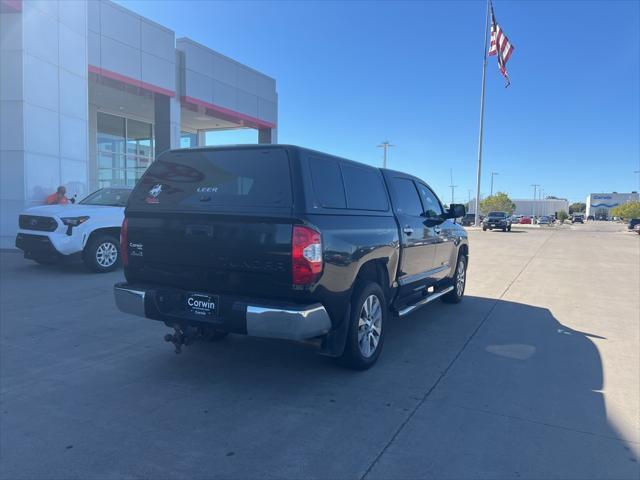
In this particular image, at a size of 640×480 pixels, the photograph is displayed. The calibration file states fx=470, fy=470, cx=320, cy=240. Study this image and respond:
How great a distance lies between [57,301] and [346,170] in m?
4.99

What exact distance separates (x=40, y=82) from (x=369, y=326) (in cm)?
1271

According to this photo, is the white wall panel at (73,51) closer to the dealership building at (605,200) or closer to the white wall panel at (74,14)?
the white wall panel at (74,14)

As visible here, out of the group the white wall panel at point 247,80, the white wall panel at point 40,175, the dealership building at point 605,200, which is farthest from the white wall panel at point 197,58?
the dealership building at point 605,200

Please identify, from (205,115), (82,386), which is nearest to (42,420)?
(82,386)

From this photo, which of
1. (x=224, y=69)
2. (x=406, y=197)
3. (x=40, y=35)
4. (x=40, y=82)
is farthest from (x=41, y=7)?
(x=406, y=197)

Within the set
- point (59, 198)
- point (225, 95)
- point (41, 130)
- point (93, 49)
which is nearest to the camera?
point (59, 198)

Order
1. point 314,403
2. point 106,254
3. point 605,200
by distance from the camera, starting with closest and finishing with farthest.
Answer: point 314,403 < point 106,254 < point 605,200

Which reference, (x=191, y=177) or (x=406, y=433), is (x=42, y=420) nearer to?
(x=191, y=177)

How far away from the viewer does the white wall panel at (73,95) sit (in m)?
13.6

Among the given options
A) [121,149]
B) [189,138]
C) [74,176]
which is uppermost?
[189,138]

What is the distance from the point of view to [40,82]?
42.1 ft

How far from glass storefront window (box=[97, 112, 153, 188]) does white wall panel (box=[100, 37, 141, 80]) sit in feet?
20.2

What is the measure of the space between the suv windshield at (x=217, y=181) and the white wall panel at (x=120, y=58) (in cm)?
1481

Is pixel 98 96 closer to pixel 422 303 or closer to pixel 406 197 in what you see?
pixel 406 197
